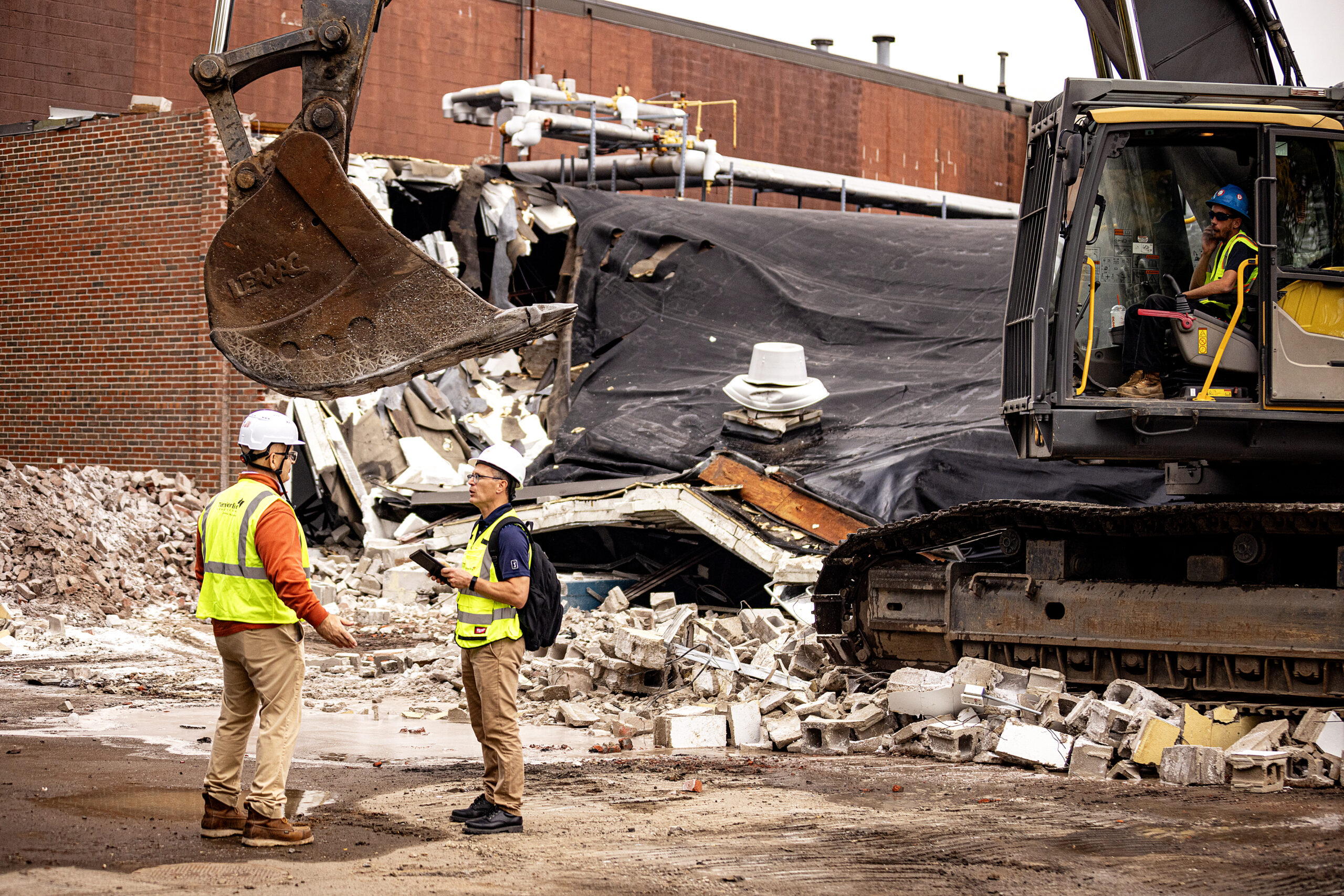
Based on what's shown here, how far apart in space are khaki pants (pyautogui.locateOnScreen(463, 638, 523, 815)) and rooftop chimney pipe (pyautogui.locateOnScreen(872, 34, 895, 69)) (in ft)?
122

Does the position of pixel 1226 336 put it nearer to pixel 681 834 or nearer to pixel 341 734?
pixel 681 834

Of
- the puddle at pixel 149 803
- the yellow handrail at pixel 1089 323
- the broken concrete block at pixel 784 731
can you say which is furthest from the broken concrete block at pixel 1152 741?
the puddle at pixel 149 803

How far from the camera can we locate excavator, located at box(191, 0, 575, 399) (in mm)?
5418

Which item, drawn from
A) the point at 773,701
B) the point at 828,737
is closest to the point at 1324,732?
the point at 828,737

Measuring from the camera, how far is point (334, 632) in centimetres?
500

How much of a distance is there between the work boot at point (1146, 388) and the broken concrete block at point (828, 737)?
238 cm

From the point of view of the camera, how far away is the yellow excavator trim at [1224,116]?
21.6 ft

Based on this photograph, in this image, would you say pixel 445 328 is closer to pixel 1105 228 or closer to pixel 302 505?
pixel 1105 228

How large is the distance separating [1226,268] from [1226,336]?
0.36 meters

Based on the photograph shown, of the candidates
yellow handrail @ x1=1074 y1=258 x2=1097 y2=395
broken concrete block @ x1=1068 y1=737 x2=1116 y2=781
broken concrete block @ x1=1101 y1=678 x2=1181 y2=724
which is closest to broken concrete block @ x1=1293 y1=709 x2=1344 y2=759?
broken concrete block @ x1=1101 y1=678 x2=1181 y2=724

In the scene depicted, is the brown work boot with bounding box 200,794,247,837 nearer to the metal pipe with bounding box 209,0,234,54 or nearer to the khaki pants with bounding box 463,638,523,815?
the khaki pants with bounding box 463,638,523,815

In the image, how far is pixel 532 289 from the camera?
18328mm

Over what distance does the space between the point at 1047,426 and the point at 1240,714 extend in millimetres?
1798

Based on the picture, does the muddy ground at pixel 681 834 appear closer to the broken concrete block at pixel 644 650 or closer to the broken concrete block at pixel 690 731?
the broken concrete block at pixel 690 731
